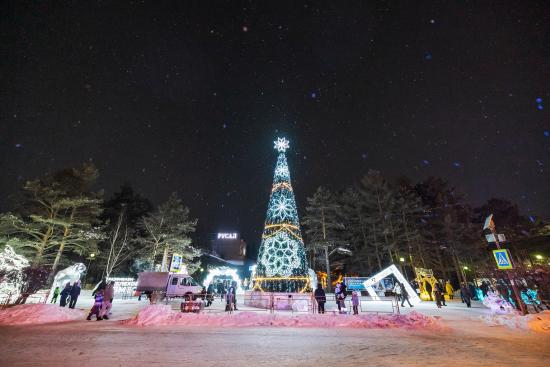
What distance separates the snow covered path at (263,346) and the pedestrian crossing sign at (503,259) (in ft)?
12.6

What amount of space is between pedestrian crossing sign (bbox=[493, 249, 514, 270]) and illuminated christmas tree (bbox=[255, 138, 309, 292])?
9558 mm

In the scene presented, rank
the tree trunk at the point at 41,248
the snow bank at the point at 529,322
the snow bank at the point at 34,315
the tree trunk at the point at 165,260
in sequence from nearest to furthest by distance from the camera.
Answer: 1. the snow bank at the point at 529,322
2. the snow bank at the point at 34,315
3. the tree trunk at the point at 41,248
4. the tree trunk at the point at 165,260

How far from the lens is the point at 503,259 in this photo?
1180 centimetres

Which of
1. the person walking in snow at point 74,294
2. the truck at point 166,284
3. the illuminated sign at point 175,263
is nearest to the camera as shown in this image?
the person walking in snow at point 74,294

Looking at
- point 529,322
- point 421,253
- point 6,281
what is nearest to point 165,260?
point 6,281

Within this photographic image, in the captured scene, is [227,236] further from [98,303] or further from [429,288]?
[98,303]

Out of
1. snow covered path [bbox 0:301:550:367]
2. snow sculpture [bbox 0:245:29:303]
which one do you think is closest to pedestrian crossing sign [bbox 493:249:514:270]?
snow covered path [bbox 0:301:550:367]

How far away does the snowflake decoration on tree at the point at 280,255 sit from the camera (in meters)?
15.6

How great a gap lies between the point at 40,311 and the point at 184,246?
793 inches

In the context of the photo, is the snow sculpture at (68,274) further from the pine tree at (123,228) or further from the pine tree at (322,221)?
the pine tree at (322,221)

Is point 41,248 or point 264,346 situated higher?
point 41,248

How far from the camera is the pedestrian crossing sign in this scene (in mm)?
11555

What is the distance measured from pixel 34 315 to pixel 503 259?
20.2 metres

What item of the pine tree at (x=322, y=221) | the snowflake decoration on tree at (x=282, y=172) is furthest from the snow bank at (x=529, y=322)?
the pine tree at (x=322, y=221)
